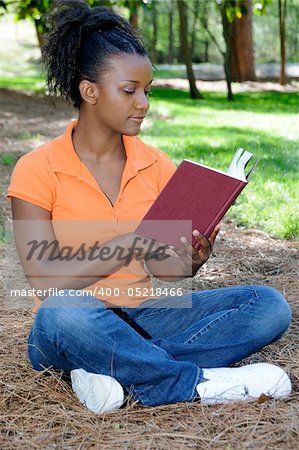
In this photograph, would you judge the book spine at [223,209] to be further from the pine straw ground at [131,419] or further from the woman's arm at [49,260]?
the pine straw ground at [131,419]

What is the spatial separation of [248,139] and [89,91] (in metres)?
6.15

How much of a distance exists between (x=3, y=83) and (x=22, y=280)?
46.9 ft

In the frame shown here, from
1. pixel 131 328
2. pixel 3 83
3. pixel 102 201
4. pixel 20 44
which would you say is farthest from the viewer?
pixel 20 44

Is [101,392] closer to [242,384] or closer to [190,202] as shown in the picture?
[242,384]

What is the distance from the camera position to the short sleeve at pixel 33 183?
264cm

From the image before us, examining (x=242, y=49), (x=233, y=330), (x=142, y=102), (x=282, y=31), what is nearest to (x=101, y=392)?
(x=233, y=330)

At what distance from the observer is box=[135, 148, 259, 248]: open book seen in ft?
8.21

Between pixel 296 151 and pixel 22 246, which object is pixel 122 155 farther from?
Result: pixel 296 151

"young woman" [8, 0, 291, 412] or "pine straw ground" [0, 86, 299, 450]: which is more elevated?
"young woman" [8, 0, 291, 412]

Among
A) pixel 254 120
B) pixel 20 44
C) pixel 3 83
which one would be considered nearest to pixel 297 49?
pixel 20 44

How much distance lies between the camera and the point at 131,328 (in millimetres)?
2545

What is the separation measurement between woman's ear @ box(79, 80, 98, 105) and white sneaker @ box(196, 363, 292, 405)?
3.33ft

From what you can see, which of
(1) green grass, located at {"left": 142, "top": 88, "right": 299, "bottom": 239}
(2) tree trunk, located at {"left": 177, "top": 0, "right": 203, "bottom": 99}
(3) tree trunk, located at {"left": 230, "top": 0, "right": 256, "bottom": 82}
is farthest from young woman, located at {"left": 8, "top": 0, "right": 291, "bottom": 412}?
(3) tree trunk, located at {"left": 230, "top": 0, "right": 256, "bottom": 82}

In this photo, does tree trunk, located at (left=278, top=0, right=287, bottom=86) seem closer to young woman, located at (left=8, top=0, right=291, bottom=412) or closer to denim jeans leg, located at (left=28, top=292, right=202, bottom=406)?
young woman, located at (left=8, top=0, right=291, bottom=412)
